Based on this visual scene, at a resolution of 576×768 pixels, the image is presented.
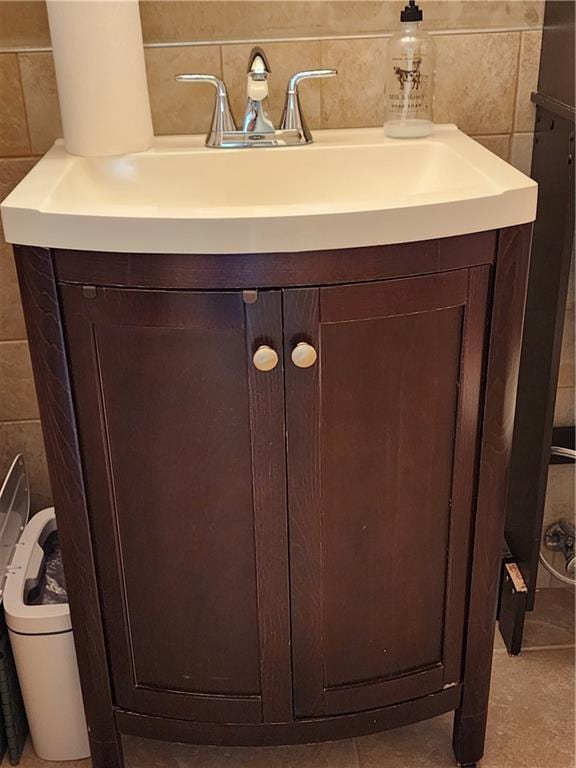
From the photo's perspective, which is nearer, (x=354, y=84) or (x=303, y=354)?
(x=303, y=354)

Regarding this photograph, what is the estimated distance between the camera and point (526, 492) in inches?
61.6

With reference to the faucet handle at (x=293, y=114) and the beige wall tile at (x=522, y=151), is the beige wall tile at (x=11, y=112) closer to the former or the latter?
the faucet handle at (x=293, y=114)

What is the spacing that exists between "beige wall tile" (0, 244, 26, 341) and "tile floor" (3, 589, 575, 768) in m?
0.70

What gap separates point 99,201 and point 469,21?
634mm

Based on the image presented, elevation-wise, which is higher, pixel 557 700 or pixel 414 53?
pixel 414 53

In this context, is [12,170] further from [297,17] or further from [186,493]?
[186,493]

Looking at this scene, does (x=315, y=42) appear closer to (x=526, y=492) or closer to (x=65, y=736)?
(x=526, y=492)

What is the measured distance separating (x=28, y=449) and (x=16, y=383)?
5.1 inches

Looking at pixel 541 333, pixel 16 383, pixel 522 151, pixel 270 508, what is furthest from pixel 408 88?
pixel 16 383

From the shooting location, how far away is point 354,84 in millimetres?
1386

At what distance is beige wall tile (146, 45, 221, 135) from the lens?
1350 millimetres

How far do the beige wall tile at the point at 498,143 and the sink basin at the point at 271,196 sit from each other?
0.08m

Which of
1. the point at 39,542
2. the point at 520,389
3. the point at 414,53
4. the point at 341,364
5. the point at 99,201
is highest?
the point at 414,53

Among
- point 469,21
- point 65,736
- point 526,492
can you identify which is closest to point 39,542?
point 65,736
